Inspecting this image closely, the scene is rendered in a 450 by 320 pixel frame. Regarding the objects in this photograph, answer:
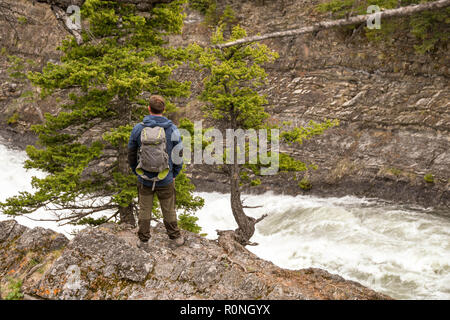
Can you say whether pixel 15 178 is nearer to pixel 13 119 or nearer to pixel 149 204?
pixel 13 119

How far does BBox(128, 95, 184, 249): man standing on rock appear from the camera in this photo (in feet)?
17.4

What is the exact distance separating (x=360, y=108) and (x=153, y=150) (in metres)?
17.7

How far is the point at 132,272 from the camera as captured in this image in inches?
216

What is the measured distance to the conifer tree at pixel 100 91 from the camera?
7613 mm

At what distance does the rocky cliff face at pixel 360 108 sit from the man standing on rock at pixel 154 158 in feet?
40.5

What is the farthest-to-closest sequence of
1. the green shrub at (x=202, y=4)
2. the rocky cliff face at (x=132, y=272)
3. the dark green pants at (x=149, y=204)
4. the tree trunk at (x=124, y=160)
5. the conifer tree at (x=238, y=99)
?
the green shrub at (x=202, y=4) < the conifer tree at (x=238, y=99) < the tree trunk at (x=124, y=160) < the dark green pants at (x=149, y=204) < the rocky cliff face at (x=132, y=272)

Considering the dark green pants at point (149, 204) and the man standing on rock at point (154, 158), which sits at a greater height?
the man standing on rock at point (154, 158)

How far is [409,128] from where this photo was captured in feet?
59.6

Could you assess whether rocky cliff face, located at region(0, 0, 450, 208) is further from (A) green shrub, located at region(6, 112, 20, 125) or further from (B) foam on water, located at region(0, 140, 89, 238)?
(A) green shrub, located at region(6, 112, 20, 125)

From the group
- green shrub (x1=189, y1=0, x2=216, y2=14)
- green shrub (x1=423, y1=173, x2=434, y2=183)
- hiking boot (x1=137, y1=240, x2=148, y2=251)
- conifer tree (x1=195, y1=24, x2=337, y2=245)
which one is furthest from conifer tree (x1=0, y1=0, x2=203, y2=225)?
green shrub (x1=189, y1=0, x2=216, y2=14)

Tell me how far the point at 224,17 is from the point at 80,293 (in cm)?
2574

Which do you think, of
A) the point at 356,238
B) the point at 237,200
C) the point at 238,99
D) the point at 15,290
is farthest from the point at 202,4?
the point at 15,290

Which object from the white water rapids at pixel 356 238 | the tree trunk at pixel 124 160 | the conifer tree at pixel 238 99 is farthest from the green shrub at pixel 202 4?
the tree trunk at pixel 124 160

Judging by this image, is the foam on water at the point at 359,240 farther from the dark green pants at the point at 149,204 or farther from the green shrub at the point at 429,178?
the dark green pants at the point at 149,204
